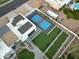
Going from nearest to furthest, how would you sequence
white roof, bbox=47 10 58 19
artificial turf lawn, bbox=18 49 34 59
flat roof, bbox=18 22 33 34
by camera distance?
1. artificial turf lawn, bbox=18 49 34 59
2. flat roof, bbox=18 22 33 34
3. white roof, bbox=47 10 58 19

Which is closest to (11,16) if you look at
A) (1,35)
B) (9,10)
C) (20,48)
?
(9,10)

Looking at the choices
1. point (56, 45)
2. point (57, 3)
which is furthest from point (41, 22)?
point (57, 3)

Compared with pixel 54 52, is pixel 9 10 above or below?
above

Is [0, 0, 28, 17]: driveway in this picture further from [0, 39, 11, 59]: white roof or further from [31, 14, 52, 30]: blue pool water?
[0, 39, 11, 59]: white roof

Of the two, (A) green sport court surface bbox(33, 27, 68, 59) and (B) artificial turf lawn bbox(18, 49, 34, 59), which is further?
(A) green sport court surface bbox(33, 27, 68, 59)

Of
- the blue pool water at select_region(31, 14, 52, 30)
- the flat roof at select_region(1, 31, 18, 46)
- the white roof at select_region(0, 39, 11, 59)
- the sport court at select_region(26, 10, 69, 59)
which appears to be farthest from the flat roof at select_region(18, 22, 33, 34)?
the white roof at select_region(0, 39, 11, 59)

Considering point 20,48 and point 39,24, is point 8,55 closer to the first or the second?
point 20,48
